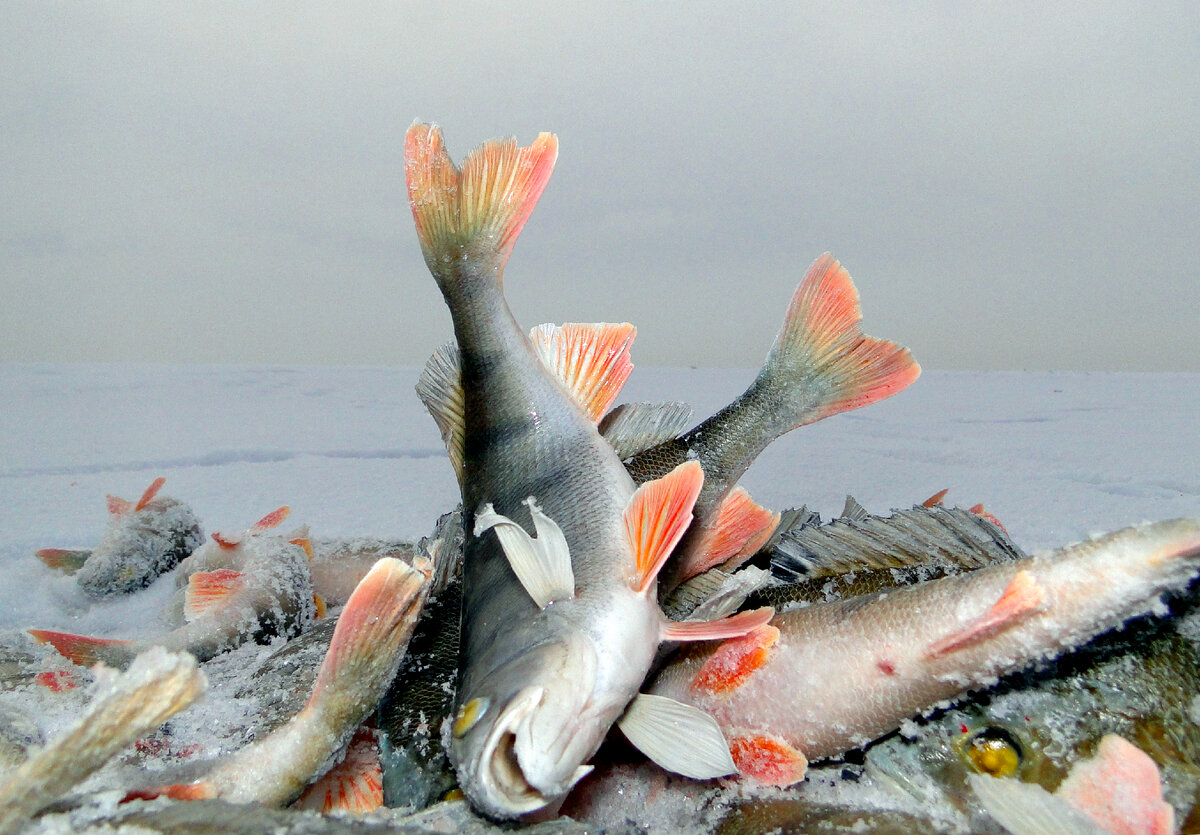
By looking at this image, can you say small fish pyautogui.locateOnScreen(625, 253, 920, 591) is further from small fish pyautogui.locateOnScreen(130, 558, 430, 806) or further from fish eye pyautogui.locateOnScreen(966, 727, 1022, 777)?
small fish pyautogui.locateOnScreen(130, 558, 430, 806)

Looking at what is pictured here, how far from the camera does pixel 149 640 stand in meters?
2.32

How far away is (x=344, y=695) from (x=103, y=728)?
587 mm

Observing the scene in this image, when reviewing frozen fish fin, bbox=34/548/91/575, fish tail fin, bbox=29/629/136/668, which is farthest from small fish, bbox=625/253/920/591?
frozen fish fin, bbox=34/548/91/575

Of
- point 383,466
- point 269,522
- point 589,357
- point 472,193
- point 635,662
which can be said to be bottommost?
point 383,466

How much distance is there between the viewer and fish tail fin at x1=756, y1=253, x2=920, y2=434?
200cm

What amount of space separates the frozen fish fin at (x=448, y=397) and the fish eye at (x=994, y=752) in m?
1.30

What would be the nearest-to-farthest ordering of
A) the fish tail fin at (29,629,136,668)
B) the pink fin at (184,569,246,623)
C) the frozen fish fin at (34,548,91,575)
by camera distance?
the fish tail fin at (29,629,136,668) < the pink fin at (184,569,246,623) < the frozen fish fin at (34,548,91,575)

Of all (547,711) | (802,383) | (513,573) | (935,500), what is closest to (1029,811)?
(547,711)

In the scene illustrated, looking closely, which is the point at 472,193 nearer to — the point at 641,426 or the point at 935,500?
the point at 641,426

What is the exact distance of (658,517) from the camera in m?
1.48

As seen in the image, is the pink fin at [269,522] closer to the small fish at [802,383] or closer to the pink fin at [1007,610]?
the small fish at [802,383]

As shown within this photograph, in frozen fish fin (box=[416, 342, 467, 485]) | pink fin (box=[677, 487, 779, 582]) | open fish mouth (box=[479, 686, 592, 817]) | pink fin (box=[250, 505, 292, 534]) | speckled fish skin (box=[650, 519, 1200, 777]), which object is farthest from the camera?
pink fin (box=[250, 505, 292, 534])

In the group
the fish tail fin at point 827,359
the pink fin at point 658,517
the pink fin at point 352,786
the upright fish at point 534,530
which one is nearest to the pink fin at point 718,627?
the upright fish at point 534,530

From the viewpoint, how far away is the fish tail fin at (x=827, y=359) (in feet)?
6.56
